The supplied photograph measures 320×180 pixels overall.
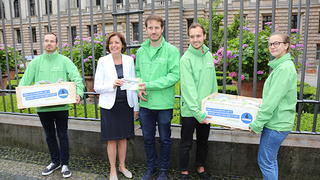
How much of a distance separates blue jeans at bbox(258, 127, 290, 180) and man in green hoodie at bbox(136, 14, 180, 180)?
1135 mm

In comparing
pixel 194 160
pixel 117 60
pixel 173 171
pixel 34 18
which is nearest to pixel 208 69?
pixel 117 60

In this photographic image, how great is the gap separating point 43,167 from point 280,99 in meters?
3.37

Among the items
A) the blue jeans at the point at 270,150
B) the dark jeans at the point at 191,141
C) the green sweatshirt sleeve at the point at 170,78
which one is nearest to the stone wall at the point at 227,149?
the dark jeans at the point at 191,141

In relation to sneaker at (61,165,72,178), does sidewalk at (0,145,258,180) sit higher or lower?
lower

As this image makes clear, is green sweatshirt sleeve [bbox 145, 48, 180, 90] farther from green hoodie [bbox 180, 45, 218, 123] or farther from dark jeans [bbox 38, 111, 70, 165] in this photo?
dark jeans [bbox 38, 111, 70, 165]

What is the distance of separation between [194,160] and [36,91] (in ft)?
7.64

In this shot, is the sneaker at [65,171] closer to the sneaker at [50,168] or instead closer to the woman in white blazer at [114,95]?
the sneaker at [50,168]

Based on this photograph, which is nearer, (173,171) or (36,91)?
(36,91)

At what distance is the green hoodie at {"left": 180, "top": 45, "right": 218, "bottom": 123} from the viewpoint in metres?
2.66

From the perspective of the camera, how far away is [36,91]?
115 inches

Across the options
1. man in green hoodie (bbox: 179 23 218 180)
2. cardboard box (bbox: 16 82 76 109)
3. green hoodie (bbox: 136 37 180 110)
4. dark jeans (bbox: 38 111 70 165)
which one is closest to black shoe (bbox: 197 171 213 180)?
man in green hoodie (bbox: 179 23 218 180)

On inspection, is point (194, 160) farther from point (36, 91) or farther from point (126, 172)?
point (36, 91)

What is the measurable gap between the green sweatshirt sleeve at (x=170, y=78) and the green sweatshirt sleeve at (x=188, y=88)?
107 mm

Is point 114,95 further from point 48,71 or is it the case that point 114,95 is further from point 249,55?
point 249,55
